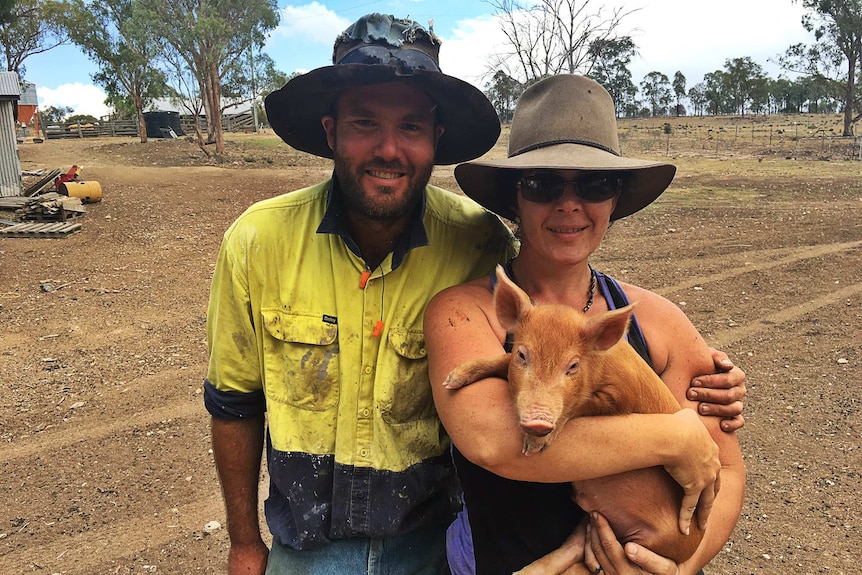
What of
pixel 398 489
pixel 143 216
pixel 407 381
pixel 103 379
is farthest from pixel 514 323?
pixel 143 216

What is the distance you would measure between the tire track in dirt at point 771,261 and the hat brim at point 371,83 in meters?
7.04

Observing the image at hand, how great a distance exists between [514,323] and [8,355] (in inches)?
279

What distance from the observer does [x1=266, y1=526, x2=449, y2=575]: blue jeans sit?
2252 millimetres

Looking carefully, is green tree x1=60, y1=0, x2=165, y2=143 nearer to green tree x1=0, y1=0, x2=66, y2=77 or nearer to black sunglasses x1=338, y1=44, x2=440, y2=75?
green tree x1=0, y1=0, x2=66, y2=77

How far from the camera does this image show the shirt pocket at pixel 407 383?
2.20m

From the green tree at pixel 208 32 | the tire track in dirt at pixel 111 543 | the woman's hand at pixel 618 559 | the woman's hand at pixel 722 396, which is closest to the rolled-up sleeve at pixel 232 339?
the woman's hand at pixel 618 559

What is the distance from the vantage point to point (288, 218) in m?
2.29

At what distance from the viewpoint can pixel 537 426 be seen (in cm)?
162

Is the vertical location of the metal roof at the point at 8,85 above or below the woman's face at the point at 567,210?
above

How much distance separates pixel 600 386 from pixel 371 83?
1285mm

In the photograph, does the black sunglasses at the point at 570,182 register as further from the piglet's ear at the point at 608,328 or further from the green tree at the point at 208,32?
the green tree at the point at 208,32

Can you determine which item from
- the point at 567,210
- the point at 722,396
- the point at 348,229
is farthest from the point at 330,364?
the point at 722,396

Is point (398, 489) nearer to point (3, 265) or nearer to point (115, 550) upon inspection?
point (115, 550)

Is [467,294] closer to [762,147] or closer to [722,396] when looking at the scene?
[722,396]
